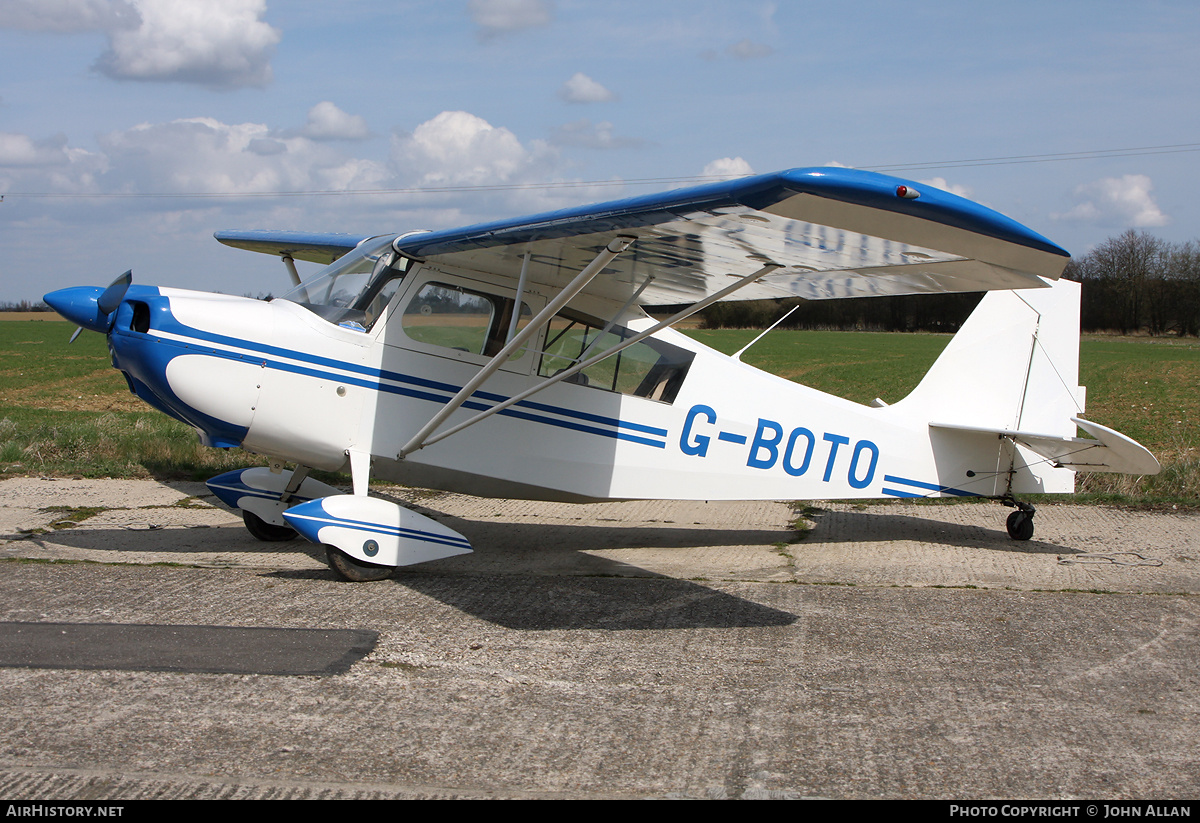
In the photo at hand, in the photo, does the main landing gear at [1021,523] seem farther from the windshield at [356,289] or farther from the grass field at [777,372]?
the windshield at [356,289]

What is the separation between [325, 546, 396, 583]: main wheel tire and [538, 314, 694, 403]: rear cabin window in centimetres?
189

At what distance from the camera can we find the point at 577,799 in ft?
9.94

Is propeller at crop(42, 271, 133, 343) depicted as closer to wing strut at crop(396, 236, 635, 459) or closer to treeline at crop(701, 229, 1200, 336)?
wing strut at crop(396, 236, 635, 459)

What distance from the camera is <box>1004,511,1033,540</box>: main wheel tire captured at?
767 cm

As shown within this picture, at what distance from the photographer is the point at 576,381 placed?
6.84 metres

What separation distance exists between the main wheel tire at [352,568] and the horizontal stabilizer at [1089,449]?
485cm

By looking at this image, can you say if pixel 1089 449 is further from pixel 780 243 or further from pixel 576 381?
pixel 576 381

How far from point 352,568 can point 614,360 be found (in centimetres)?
251

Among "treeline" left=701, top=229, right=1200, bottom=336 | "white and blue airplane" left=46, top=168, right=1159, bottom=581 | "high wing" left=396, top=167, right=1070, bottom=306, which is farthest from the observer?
"treeline" left=701, top=229, right=1200, bottom=336

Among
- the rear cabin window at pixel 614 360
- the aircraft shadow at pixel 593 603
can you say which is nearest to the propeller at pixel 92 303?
the aircraft shadow at pixel 593 603

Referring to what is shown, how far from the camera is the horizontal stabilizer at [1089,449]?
6.97m

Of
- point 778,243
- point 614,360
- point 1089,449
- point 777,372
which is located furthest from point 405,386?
point 777,372

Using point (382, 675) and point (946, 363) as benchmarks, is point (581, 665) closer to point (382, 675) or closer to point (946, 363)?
point (382, 675)

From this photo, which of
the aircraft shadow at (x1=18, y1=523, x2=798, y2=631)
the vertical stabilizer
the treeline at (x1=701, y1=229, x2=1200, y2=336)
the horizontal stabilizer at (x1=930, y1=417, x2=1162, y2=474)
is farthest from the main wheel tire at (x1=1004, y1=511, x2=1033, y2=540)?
the treeline at (x1=701, y1=229, x2=1200, y2=336)
